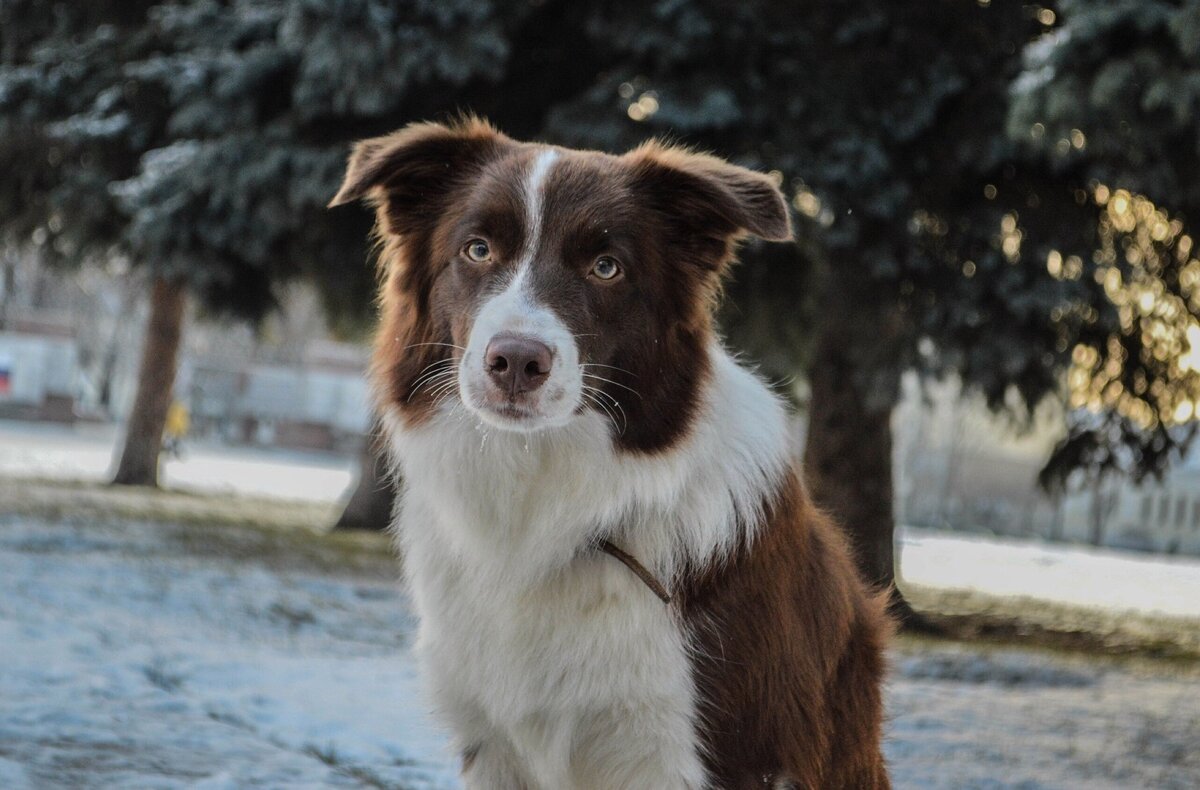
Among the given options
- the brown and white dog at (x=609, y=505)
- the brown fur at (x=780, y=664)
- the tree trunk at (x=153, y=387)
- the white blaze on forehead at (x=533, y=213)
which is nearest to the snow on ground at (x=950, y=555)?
the tree trunk at (x=153, y=387)

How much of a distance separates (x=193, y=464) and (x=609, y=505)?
92.1ft

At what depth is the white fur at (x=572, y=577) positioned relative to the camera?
3072 millimetres

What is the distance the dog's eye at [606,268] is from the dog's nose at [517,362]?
38 cm

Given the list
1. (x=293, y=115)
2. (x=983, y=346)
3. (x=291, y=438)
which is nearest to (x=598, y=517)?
(x=983, y=346)

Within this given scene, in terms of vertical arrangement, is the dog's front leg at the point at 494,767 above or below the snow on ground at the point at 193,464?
above

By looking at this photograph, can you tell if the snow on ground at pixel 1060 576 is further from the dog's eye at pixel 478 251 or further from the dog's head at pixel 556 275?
the dog's eye at pixel 478 251

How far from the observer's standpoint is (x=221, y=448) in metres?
42.0

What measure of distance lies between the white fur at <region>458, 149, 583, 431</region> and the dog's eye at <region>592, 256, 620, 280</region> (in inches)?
8.2

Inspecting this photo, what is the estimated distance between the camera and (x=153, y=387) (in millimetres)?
16844

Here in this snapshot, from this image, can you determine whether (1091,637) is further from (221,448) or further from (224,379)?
(224,379)

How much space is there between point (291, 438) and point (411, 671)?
43.4 meters

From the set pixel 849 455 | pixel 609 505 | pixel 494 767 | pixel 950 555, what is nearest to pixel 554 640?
pixel 609 505

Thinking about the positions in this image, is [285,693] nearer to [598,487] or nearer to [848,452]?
[598,487]

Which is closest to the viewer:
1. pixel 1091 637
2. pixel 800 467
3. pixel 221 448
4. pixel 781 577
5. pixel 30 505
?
pixel 781 577
